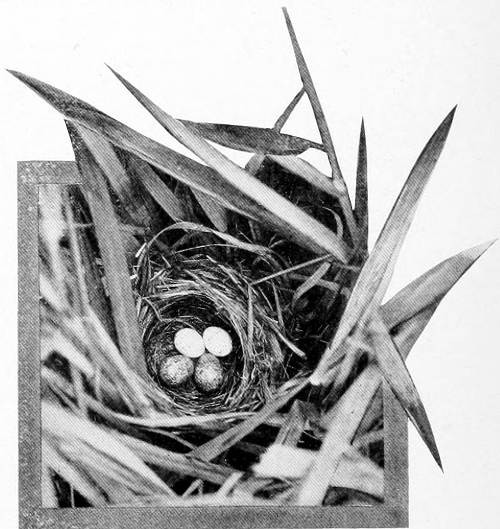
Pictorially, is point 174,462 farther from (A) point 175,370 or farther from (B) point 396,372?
(B) point 396,372

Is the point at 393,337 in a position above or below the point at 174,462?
above

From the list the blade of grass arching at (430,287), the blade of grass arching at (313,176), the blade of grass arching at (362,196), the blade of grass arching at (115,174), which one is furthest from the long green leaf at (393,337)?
the blade of grass arching at (115,174)

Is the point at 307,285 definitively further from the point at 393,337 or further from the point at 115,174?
the point at 115,174

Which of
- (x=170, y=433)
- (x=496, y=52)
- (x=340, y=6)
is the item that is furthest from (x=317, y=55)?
(x=170, y=433)

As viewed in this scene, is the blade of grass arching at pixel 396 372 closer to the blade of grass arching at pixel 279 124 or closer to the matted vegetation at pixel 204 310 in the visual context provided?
the matted vegetation at pixel 204 310

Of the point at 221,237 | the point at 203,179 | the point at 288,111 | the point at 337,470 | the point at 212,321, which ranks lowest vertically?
the point at 337,470

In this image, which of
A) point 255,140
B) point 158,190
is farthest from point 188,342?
point 255,140

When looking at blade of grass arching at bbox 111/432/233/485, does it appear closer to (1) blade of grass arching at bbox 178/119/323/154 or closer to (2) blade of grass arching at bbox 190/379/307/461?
(2) blade of grass arching at bbox 190/379/307/461
